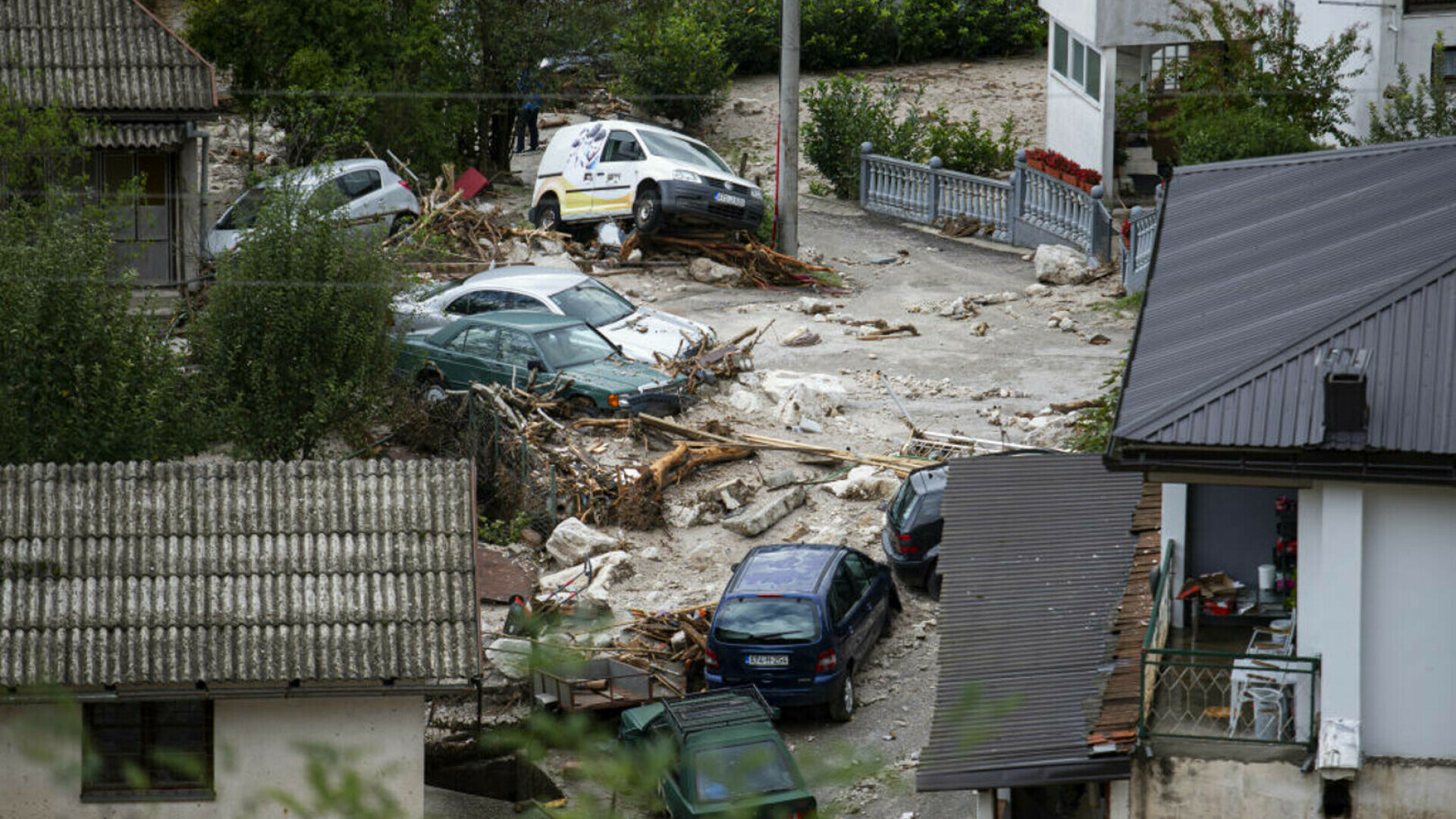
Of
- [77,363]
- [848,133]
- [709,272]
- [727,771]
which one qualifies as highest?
[848,133]

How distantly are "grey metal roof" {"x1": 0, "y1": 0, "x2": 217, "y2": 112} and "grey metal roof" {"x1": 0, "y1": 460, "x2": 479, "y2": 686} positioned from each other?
37.8 feet

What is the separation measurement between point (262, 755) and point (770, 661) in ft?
17.4

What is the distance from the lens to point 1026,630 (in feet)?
41.9

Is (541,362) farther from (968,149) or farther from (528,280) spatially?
(968,149)

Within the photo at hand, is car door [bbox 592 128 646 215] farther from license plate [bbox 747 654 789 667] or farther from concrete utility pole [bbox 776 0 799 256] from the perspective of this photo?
license plate [bbox 747 654 789 667]

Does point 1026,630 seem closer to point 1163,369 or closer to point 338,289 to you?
point 1163,369

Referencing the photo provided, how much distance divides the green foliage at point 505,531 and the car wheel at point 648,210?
8648 millimetres

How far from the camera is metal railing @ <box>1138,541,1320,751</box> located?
36.5 feet

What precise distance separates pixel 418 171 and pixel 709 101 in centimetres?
735

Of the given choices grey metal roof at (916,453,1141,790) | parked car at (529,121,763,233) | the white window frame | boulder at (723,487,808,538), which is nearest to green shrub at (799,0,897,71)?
the white window frame

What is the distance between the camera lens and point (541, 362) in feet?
77.8


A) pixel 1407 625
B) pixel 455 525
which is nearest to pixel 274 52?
pixel 455 525

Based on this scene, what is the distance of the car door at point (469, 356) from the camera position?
23.9 m

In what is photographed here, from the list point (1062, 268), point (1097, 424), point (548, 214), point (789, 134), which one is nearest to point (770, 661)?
point (1097, 424)
